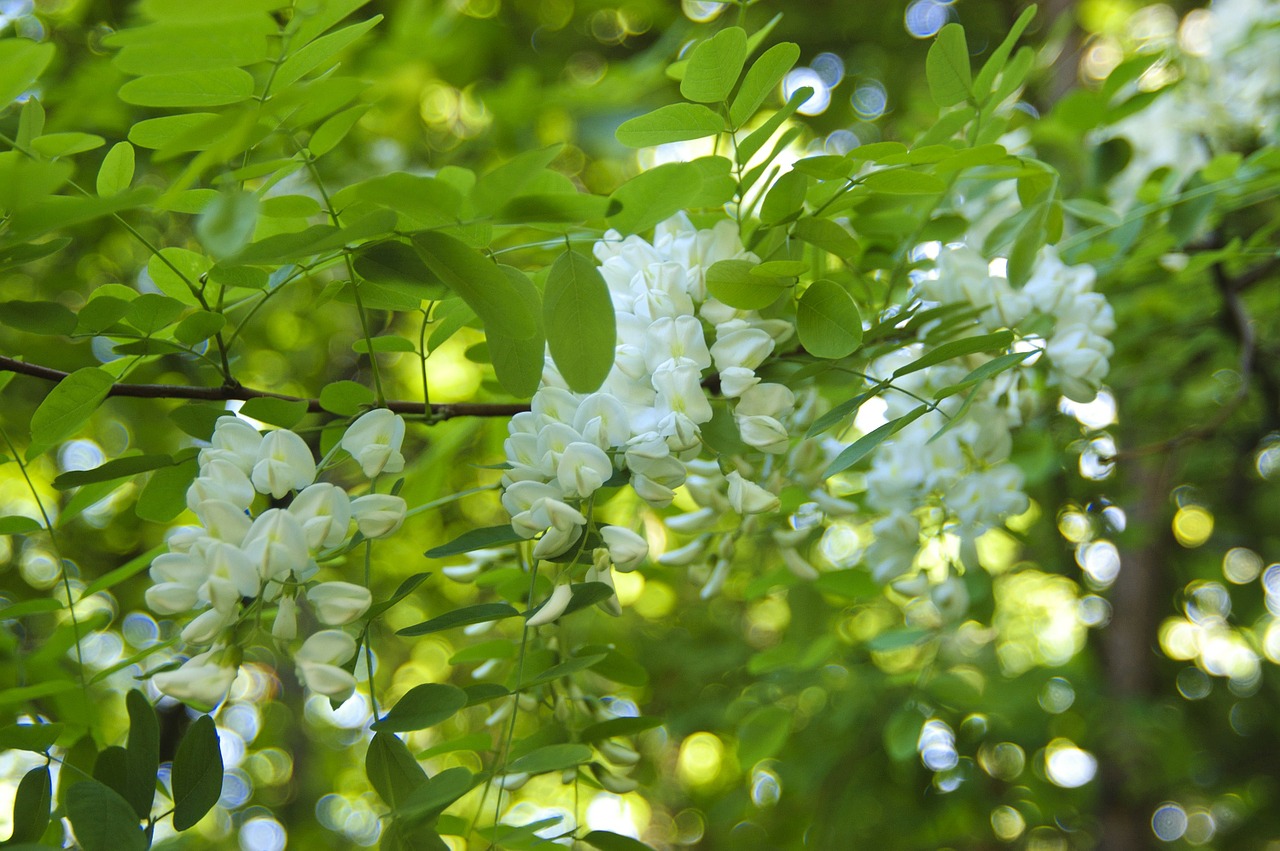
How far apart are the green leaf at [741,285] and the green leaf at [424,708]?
1.16 feet

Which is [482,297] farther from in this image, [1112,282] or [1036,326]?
[1112,282]

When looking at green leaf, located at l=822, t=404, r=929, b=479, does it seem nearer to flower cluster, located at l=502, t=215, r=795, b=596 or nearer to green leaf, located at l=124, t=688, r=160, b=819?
flower cluster, located at l=502, t=215, r=795, b=596

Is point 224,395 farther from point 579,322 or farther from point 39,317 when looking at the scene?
point 579,322

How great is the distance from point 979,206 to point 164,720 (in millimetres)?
→ 2102

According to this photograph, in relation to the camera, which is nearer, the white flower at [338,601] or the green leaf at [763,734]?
the white flower at [338,601]

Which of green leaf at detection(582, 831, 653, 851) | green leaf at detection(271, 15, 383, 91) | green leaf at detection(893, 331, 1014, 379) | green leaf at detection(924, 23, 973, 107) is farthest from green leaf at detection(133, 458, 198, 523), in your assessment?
green leaf at detection(924, 23, 973, 107)

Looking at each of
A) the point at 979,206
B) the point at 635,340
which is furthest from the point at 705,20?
the point at 635,340

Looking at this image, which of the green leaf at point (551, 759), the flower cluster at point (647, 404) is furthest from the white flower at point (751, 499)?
the green leaf at point (551, 759)

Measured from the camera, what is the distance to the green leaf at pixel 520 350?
25.2 inches

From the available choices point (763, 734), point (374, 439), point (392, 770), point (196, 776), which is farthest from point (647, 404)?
point (763, 734)

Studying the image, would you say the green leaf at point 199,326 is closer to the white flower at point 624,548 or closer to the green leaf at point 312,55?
the green leaf at point 312,55

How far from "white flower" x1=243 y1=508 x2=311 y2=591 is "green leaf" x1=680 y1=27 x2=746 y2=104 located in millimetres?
435

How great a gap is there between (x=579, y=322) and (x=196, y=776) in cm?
45

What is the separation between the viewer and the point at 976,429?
0.88m
